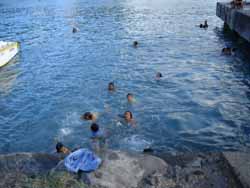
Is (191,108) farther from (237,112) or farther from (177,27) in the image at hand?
(177,27)

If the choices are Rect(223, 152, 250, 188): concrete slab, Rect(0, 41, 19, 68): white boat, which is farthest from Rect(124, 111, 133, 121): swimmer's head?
Rect(0, 41, 19, 68): white boat

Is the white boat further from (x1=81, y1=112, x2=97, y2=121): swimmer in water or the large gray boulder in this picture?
the large gray boulder

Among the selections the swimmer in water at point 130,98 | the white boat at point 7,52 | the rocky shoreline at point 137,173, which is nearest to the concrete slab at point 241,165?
the rocky shoreline at point 137,173

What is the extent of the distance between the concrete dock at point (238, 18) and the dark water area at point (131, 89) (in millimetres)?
1661

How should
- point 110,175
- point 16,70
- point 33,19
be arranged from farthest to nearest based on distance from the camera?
point 33,19 → point 16,70 → point 110,175

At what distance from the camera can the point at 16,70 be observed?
2170cm

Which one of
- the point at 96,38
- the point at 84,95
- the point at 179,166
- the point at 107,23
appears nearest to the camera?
the point at 179,166

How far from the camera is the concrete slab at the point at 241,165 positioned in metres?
7.05

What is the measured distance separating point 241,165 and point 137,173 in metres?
2.51

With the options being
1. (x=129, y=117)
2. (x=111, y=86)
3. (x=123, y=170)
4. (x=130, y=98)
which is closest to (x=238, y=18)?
(x=111, y=86)

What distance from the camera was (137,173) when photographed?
7.72m

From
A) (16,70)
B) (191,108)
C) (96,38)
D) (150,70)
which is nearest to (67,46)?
(96,38)

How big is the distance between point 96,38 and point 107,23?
27.3ft

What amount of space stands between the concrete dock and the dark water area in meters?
1.66
